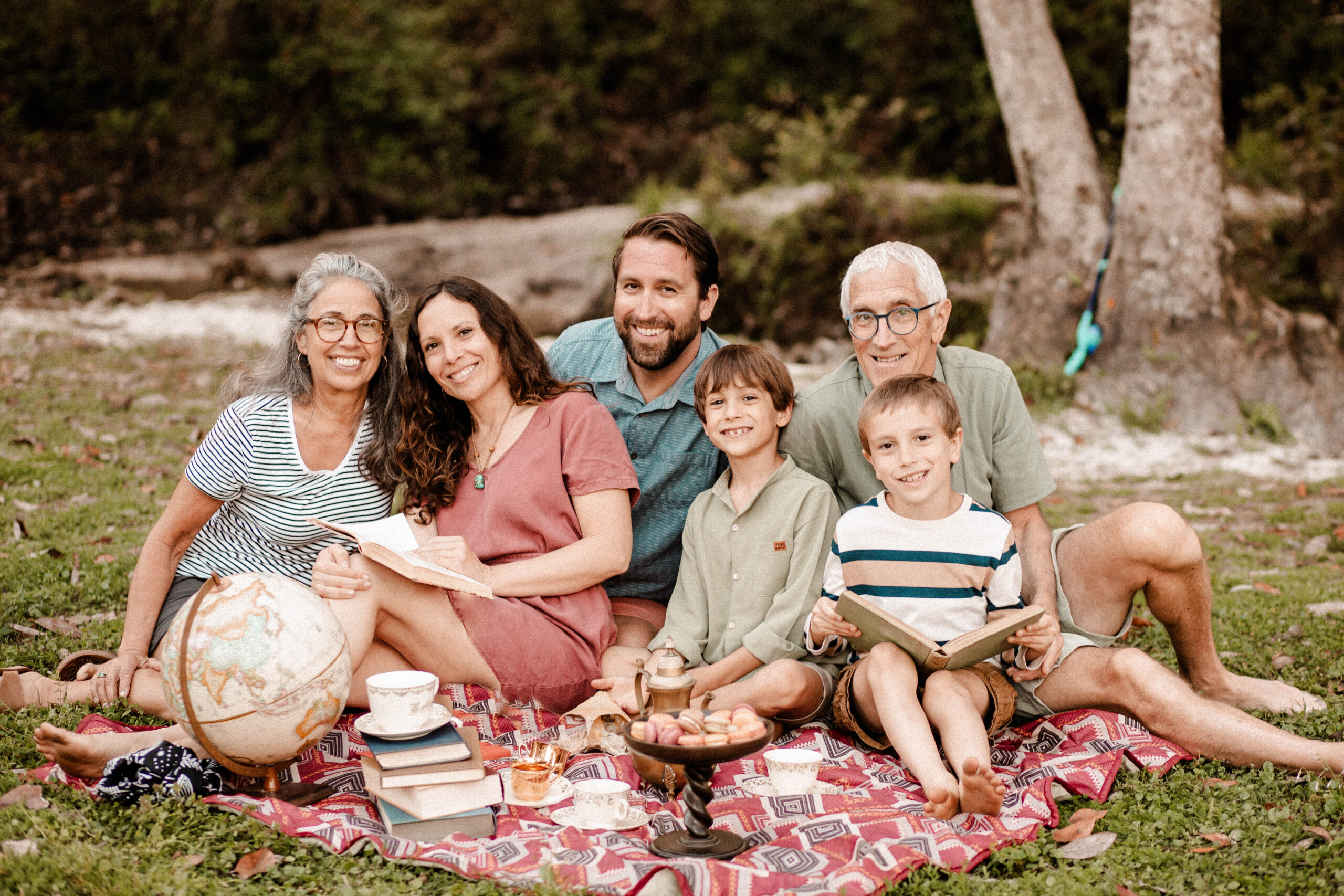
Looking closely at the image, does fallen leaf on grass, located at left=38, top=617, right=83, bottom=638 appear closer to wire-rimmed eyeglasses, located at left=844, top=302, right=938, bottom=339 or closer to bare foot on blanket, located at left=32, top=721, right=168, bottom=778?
bare foot on blanket, located at left=32, top=721, right=168, bottom=778

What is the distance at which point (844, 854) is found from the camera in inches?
121

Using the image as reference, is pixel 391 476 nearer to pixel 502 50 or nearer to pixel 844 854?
pixel 844 854

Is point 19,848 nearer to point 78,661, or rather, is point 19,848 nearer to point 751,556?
point 78,661

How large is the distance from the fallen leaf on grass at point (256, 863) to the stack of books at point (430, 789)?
32cm

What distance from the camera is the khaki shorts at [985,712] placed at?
369 cm

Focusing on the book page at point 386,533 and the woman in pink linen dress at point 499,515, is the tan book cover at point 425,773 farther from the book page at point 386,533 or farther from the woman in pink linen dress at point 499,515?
the book page at point 386,533

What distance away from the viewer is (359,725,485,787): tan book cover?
3197 mm

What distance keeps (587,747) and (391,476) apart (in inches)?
48.9

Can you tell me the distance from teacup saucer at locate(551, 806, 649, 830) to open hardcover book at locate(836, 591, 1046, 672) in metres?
0.85

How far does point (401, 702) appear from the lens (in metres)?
3.31

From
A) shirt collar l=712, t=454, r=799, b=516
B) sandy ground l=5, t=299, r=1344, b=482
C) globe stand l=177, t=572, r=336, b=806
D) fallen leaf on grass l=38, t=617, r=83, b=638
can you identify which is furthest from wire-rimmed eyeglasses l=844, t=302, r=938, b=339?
fallen leaf on grass l=38, t=617, r=83, b=638

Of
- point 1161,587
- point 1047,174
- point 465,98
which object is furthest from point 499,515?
point 465,98

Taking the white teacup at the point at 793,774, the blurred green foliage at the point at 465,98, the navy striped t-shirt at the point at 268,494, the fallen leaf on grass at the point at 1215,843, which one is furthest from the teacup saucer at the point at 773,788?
the blurred green foliage at the point at 465,98

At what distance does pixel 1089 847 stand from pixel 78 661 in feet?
11.5
